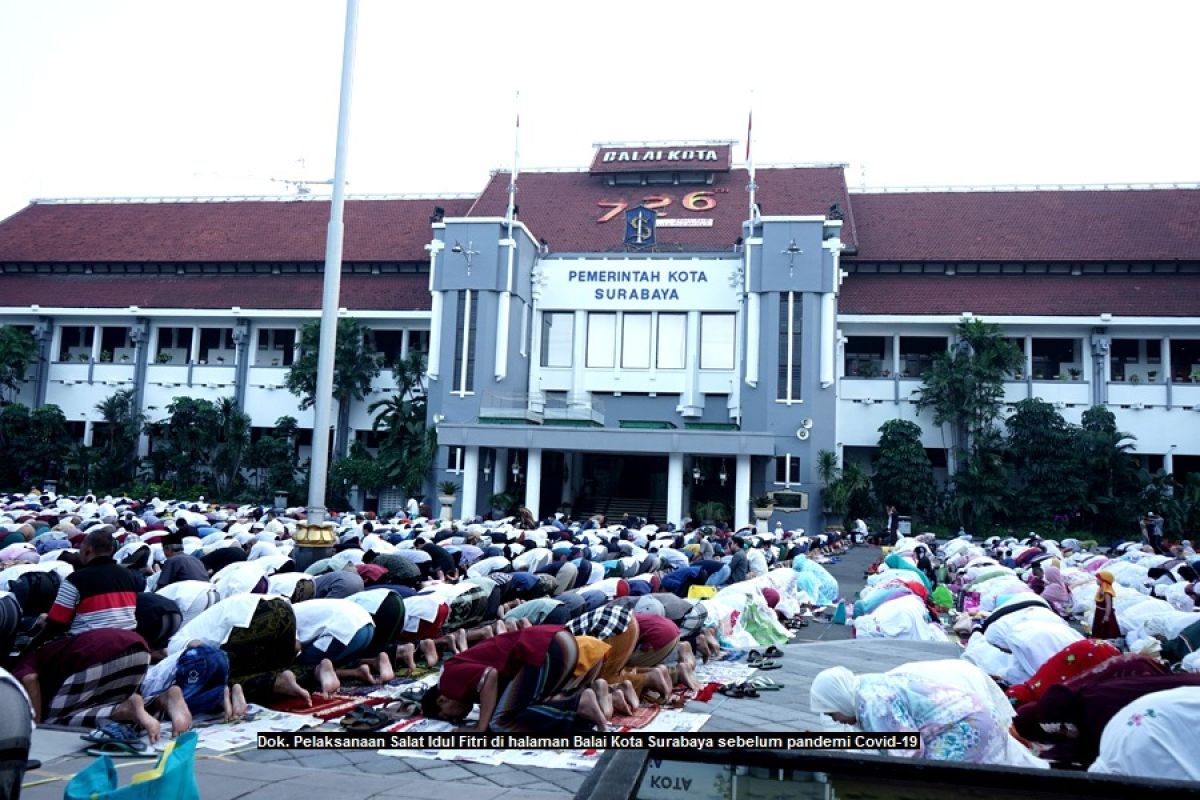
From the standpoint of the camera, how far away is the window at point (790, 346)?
27.8 m

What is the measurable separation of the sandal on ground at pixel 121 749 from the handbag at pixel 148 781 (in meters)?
1.94

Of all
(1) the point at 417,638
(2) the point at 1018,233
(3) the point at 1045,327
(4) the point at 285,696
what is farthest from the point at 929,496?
(4) the point at 285,696

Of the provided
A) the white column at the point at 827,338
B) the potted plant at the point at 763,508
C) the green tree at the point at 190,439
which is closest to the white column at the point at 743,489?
the potted plant at the point at 763,508

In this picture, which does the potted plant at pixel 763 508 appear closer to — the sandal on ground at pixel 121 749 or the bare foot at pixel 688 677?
the bare foot at pixel 688 677

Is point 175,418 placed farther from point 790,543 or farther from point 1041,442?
point 1041,442

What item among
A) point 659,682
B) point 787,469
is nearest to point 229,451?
point 787,469

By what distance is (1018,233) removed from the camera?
31.2 m

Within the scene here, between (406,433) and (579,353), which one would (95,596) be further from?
(579,353)

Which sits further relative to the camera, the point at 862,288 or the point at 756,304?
the point at 862,288

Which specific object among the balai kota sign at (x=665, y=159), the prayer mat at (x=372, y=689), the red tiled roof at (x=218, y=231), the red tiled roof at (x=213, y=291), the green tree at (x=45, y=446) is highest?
the balai kota sign at (x=665, y=159)

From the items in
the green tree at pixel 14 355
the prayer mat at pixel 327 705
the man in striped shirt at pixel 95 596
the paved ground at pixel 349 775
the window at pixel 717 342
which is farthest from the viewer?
the green tree at pixel 14 355

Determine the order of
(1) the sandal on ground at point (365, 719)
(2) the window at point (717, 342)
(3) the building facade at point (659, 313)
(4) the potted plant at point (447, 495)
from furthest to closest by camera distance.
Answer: (2) the window at point (717, 342), (3) the building facade at point (659, 313), (4) the potted plant at point (447, 495), (1) the sandal on ground at point (365, 719)

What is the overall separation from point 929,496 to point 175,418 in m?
24.1

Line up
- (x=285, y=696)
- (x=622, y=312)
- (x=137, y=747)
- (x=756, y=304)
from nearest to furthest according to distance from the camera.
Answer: (x=137, y=747) → (x=285, y=696) → (x=756, y=304) → (x=622, y=312)
